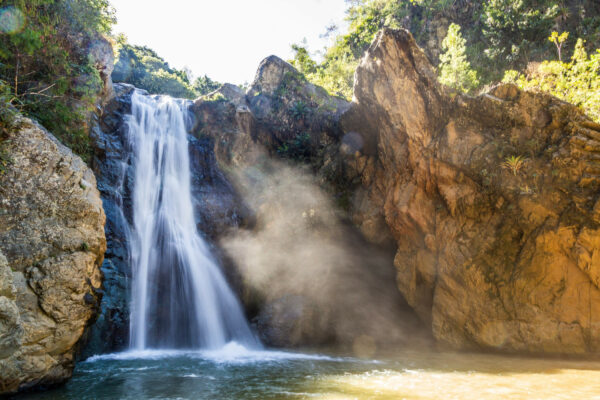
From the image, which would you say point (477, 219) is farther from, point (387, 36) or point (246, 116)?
point (246, 116)

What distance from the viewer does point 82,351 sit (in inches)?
400

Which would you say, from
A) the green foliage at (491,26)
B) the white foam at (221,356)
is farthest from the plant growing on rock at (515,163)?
the green foliage at (491,26)

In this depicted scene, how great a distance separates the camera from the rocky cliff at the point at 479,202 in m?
9.89

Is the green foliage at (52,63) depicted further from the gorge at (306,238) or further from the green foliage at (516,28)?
the green foliage at (516,28)

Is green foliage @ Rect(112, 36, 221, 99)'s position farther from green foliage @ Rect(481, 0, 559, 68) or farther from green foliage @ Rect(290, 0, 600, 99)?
green foliage @ Rect(481, 0, 559, 68)

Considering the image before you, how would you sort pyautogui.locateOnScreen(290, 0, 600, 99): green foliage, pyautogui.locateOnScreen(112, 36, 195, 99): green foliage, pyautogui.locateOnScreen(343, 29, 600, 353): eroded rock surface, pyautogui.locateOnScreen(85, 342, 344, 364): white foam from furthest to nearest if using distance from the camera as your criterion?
1. pyautogui.locateOnScreen(112, 36, 195, 99): green foliage
2. pyautogui.locateOnScreen(290, 0, 600, 99): green foliage
3. pyautogui.locateOnScreen(85, 342, 344, 364): white foam
4. pyautogui.locateOnScreen(343, 29, 600, 353): eroded rock surface

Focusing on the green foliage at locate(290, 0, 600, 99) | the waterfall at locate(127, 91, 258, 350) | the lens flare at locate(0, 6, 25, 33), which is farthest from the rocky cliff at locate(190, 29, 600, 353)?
the green foliage at locate(290, 0, 600, 99)

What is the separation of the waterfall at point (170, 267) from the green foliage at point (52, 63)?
3009 mm

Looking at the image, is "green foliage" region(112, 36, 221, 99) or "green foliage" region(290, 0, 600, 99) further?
"green foliage" region(112, 36, 221, 99)

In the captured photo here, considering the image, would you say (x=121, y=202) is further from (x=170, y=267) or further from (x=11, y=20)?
(x=11, y=20)

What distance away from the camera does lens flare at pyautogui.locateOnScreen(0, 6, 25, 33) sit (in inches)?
349

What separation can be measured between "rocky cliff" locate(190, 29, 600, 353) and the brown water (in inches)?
59.4

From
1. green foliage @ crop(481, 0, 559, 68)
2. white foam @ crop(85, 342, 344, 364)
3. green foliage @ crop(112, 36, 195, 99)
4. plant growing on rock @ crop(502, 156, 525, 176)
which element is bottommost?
white foam @ crop(85, 342, 344, 364)

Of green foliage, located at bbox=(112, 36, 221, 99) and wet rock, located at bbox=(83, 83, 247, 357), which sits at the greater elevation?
green foliage, located at bbox=(112, 36, 221, 99)
